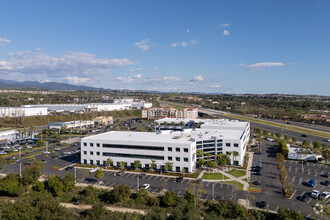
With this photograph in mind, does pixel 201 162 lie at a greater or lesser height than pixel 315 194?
greater

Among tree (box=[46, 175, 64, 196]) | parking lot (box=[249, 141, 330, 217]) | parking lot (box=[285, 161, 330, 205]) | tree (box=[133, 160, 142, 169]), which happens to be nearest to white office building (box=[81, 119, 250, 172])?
tree (box=[133, 160, 142, 169])

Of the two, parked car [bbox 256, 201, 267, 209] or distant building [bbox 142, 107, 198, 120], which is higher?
distant building [bbox 142, 107, 198, 120]

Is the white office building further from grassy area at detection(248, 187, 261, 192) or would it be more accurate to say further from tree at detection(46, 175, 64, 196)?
tree at detection(46, 175, 64, 196)

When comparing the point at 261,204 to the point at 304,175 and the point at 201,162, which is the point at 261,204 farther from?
the point at 304,175

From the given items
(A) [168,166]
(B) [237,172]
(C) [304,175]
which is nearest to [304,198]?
(C) [304,175]

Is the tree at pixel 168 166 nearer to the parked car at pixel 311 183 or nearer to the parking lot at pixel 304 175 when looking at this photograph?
the parking lot at pixel 304 175

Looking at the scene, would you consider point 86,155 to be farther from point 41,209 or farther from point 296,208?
point 296,208

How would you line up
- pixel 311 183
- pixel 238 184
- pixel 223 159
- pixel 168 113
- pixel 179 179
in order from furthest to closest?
pixel 168 113 → pixel 223 159 → pixel 179 179 → pixel 238 184 → pixel 311 183

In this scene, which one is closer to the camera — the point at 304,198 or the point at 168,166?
the point at 304,198

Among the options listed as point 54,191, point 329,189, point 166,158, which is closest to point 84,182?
point 54,191

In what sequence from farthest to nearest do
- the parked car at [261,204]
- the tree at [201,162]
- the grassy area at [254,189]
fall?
1. the tree at [201,162]
2. the grassy area at [254,189]
3. the parked car at [261,204]

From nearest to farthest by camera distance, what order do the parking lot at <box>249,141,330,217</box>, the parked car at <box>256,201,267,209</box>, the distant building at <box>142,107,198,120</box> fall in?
the parked car at <box>256,201,267,209</box> < the parking lot at <box>249,141,330,217</box> < the distant building at <box>142,107,198,120</box>

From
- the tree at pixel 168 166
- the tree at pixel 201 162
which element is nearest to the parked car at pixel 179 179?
the tree at pixel 168 166
